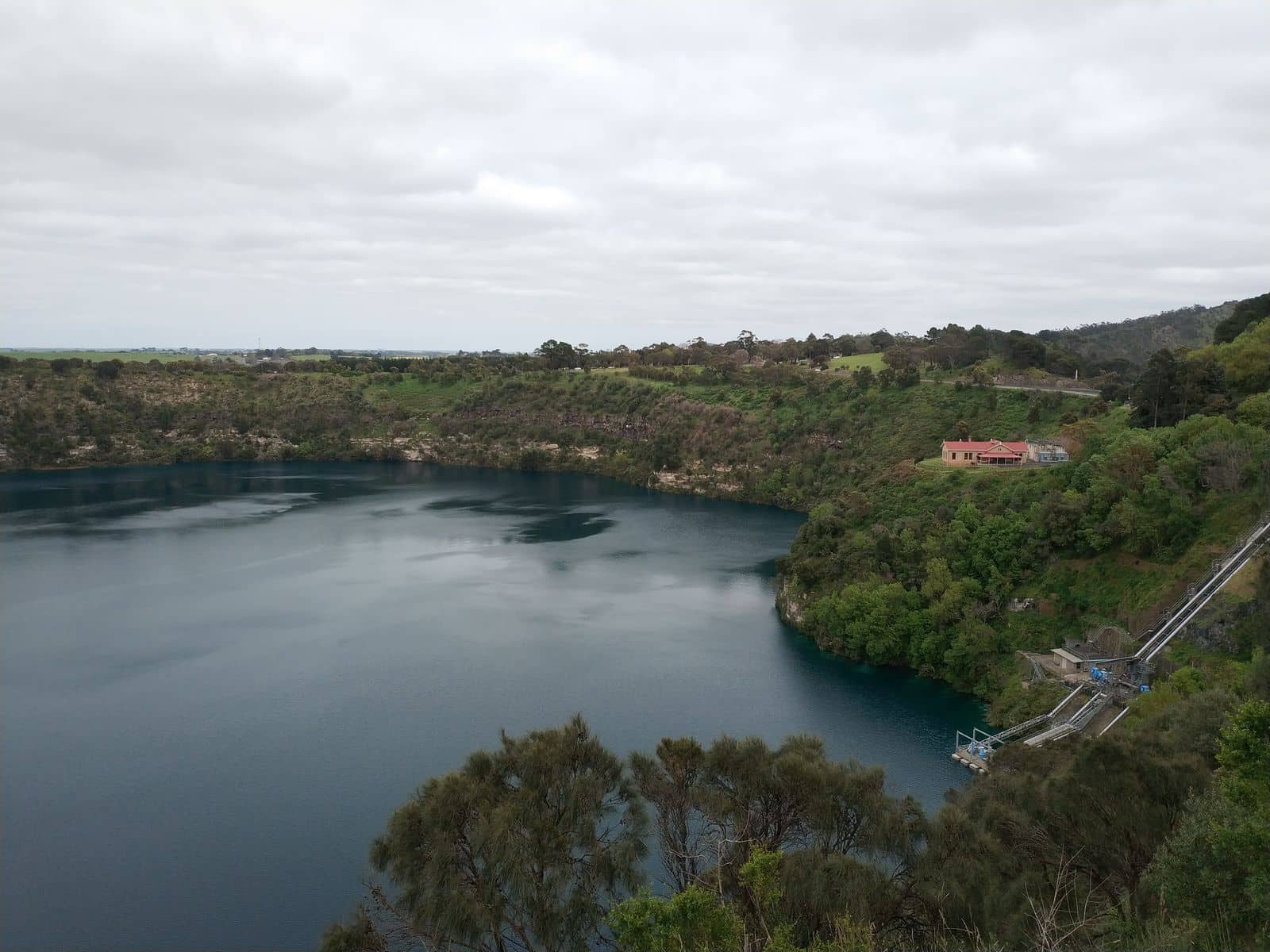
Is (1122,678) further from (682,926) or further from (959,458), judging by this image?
(682,926)

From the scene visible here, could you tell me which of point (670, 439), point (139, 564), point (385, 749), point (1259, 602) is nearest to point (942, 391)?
point (670, 439)

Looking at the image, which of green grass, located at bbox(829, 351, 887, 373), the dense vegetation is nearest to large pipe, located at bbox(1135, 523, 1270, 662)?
the dense vegetation

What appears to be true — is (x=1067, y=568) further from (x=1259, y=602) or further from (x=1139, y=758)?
(x=1139, y=758)

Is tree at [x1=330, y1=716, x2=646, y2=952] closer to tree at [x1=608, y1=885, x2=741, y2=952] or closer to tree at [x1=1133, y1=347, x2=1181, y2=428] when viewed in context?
tree at [x1=608, y1=885, x2=741, y2=952]

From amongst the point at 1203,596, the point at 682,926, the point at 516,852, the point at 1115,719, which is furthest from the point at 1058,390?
the point at 682,926

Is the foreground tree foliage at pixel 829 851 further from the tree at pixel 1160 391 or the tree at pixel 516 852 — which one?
the tree at pixel 1160 391

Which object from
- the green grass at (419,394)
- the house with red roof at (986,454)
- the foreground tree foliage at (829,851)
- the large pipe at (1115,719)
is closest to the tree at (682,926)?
the foreground tree foliage at (829,851)
